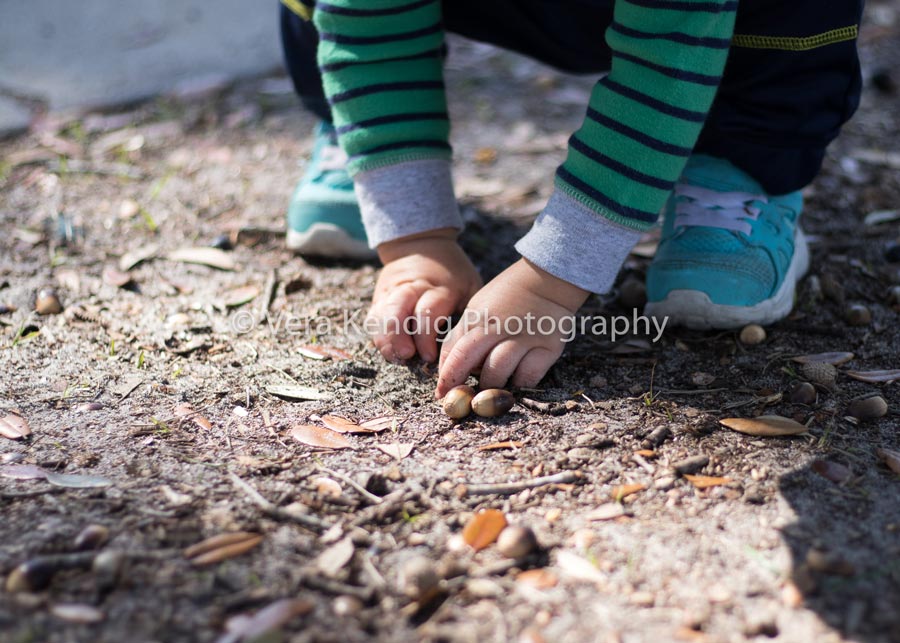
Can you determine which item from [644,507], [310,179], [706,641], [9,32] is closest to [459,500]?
[644,507]

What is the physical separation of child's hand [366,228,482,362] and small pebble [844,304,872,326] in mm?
594

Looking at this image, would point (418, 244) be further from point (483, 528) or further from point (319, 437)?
point (483, 528)

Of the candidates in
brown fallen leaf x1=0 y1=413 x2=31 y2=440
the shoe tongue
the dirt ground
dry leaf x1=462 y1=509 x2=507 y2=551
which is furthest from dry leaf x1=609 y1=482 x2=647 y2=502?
brown fallen leaf x1=0 y1=413 x2=31 y2=440

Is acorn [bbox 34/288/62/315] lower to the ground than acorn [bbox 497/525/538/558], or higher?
higher

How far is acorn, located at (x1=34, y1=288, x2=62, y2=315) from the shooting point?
1388mm

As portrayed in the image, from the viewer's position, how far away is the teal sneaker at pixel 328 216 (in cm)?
153

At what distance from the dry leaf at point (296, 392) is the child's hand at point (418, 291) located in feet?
0.41

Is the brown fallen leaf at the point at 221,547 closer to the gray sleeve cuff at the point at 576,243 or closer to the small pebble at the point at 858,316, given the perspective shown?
the gray sleeve cuff at the point at 576,243

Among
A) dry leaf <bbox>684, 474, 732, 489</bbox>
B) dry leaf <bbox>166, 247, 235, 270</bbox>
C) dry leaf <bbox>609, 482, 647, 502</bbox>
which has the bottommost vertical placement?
dry leaf <bbox>684, 474, 732, 489</bbox>

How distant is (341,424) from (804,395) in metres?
0.62

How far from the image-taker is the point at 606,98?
1.13 metres

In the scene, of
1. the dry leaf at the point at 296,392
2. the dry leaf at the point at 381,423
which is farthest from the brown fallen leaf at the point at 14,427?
the dry leaf at the point at 381,423

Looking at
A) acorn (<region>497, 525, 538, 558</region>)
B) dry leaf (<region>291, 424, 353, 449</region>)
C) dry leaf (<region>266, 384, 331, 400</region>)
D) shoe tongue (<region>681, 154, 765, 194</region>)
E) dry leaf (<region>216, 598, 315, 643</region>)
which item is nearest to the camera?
dry leaf (<region>216, 598, 315, 643</region>)

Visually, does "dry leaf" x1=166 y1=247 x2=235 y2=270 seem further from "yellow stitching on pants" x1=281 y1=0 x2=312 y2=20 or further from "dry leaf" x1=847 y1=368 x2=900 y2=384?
"dry leaf" x1=847 y1=368 x2=900 y2=384
